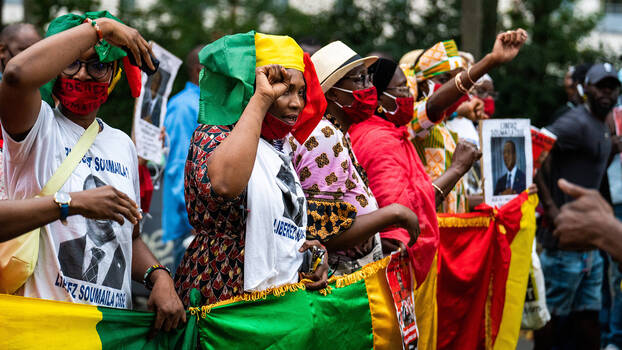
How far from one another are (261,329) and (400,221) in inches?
44.1

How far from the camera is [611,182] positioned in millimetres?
7203

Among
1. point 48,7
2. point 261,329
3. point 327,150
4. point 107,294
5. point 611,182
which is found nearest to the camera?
point 107,294

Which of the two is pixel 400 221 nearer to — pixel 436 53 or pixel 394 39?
pixel 436 53

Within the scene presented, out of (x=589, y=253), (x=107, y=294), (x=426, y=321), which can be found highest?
(x=107, y=294)

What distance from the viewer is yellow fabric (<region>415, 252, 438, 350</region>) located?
15.1 feet

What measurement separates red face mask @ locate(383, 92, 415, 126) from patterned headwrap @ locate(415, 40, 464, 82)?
1047 millimetres

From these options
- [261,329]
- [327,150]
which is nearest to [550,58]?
[327,150]

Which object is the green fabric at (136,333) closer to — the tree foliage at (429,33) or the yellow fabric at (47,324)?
the yellow fabric at (47,324)

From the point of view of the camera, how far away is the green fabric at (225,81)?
3.09 meters

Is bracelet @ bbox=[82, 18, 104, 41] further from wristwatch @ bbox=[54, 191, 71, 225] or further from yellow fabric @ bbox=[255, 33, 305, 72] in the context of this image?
yellow fabric @ bbox=[255, 33, 305, 72]

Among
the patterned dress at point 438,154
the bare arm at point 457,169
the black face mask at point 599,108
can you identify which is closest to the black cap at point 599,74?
the black face mask at point 599,108

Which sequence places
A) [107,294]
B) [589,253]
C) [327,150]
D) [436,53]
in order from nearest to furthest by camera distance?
1. [107,294]
2. [327,150]
3. [436,53]
4. [589,253]

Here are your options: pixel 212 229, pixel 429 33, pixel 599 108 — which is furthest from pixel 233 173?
pixel 429 33

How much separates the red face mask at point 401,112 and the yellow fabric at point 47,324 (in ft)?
8.29
